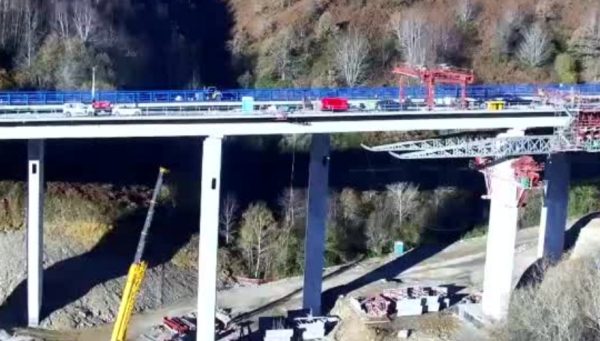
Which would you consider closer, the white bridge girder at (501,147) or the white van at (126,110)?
the white van at (126,110)

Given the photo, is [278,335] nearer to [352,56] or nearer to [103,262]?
[103,262]

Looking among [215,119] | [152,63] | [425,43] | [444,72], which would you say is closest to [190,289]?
→ [215,119]

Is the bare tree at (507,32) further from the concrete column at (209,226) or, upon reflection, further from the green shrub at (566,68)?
the concrete column at (209,226)

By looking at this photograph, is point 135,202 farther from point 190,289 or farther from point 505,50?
point 505,50

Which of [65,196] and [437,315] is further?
[65,196]

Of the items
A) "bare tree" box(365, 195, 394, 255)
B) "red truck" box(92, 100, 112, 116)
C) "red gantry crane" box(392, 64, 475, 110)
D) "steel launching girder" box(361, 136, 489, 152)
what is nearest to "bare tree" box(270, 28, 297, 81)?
"bare tree" box(365, 195, 394, 255)

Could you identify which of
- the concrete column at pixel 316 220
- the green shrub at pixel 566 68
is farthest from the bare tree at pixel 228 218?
the green shrub at pixel 566 68

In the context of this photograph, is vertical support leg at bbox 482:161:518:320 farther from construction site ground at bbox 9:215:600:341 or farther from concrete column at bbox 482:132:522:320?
construction site ground at bbox 9:215:600:341
